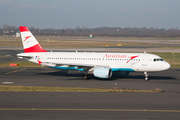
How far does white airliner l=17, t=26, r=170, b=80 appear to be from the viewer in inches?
1359

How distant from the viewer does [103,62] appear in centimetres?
3616

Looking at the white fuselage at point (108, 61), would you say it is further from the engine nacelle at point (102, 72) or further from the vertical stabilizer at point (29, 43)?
the vertical stabilizer at point (29, 43)

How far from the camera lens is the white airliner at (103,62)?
113 feet

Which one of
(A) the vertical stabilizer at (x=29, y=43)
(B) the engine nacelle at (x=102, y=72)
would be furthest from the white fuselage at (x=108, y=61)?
(A) the vertical stabilizer at (x=29, y=43)
